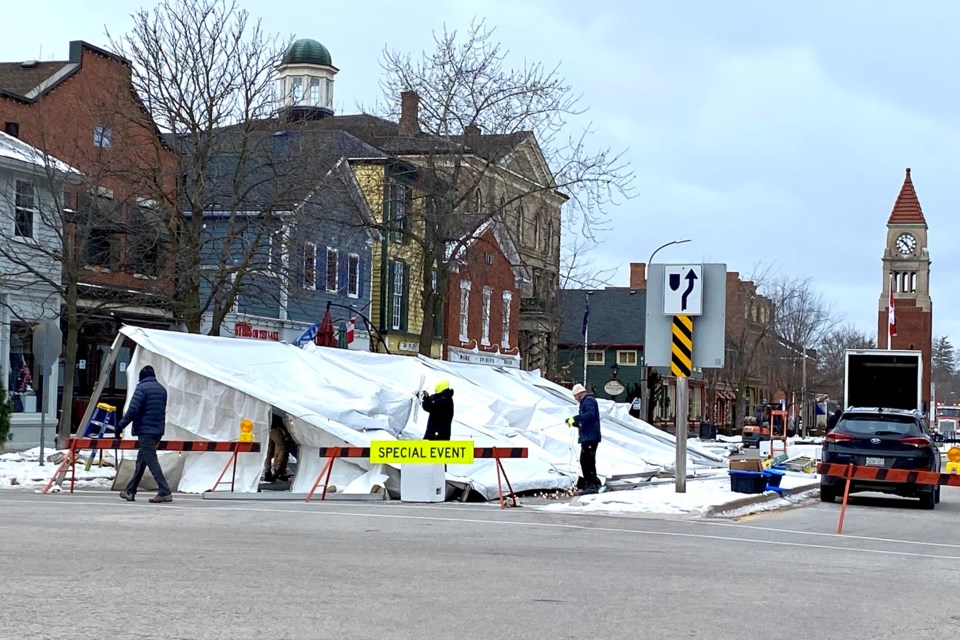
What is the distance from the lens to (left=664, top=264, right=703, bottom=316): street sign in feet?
68.7

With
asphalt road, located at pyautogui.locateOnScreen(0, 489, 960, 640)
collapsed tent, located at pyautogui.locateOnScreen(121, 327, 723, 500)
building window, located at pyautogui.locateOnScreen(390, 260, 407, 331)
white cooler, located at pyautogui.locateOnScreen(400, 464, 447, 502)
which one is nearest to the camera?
asphalt road, located at pyautogui.locateOnScreen(0, 489, 960, 640)

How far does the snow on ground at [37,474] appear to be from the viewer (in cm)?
2233

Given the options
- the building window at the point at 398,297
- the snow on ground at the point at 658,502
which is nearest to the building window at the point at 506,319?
the building window at the point at 398,297

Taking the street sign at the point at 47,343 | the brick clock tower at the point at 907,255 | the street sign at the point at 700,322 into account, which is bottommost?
the street sign at the point at 47,343

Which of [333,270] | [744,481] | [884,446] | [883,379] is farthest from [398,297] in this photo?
[884,446]

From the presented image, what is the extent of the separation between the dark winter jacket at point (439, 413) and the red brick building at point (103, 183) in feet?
36.1

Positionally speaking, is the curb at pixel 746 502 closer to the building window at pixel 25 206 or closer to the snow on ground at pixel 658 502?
the snow on ground at pixel 658 502

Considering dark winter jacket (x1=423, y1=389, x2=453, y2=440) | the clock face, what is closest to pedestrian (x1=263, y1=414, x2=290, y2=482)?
dark winter jacket (x1=423, y1=389, x2=453, y2=440)

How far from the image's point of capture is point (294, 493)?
848 inches

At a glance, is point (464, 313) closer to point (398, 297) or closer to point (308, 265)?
point (398, 297)

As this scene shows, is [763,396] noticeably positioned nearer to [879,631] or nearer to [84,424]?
[84,424]

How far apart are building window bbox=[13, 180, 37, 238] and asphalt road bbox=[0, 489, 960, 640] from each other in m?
17.0

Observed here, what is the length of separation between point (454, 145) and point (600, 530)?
69.9ft

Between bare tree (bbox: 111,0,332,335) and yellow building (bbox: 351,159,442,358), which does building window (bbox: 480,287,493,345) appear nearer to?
yellow building (bbox: 351,159,442,358)
